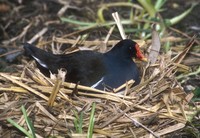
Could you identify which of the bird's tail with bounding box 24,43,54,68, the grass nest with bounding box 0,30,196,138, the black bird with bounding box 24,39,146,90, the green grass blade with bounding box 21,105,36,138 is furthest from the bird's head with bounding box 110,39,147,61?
the green grass blade with bounding box 21,105,36,138

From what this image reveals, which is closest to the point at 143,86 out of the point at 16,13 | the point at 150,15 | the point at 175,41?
the point at 175,41

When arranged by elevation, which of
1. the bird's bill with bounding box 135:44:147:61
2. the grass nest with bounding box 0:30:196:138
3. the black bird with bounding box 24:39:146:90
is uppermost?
the bird's bill with bounding box 135:44:147:61

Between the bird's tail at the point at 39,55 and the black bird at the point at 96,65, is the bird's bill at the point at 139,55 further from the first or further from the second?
the bird's tail at the point at 39,55

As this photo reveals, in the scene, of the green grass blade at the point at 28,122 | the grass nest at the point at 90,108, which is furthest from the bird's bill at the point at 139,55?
the green grass blade at the point at 28,122

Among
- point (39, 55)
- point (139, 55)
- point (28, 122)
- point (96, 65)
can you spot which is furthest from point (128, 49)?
point (28, 122)

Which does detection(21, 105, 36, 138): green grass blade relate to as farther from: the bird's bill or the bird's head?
the bird's bill

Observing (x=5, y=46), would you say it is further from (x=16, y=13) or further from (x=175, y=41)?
(x=175, y=41)
